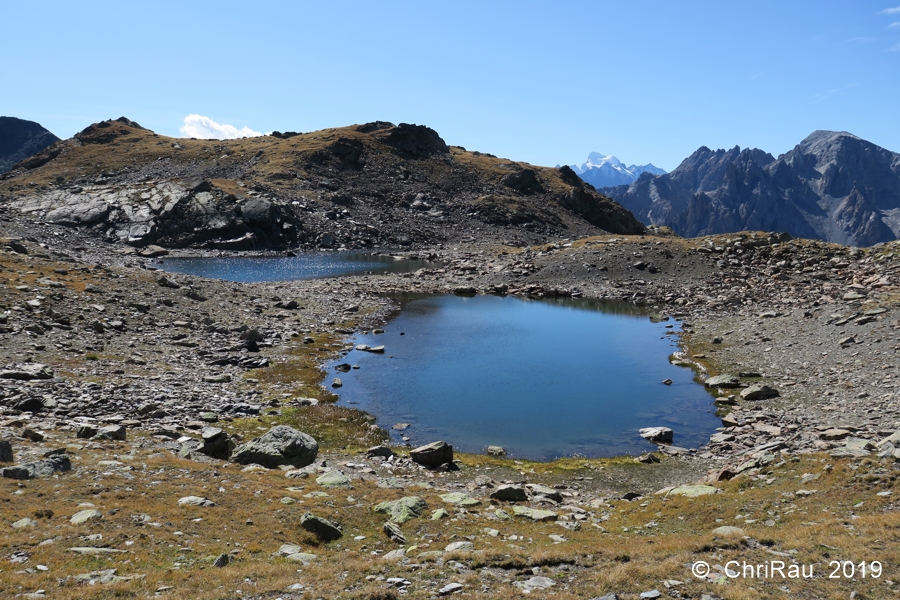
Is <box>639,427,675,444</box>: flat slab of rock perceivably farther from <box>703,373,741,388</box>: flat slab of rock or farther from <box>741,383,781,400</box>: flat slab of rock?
<box>703,373,741,388</box>: flat slab of rock

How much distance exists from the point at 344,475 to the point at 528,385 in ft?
66.7

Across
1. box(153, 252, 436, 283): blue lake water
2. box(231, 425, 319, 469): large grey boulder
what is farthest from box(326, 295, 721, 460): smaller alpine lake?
box(153, 252, 436, 283): blue lake water

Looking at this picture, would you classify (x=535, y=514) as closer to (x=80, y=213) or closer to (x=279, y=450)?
(x=279, y=450)

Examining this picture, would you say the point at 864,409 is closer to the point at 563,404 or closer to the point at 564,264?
the point at 563,404

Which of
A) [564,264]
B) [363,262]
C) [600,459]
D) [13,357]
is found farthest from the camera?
[363,262]

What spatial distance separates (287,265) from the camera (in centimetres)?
10888

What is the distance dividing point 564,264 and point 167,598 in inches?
3203

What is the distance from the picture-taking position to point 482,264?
100 meters

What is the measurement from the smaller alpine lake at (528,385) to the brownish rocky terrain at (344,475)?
1.97m

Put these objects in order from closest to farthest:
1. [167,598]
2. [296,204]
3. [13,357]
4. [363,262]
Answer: [167,598]
[13,357]
[363,262]
[296,204]

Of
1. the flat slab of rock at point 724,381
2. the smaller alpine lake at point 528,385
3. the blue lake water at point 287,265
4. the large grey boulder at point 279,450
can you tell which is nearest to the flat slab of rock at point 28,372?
the large grey boulder at point 279,450

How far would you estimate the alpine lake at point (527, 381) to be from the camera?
3123cm

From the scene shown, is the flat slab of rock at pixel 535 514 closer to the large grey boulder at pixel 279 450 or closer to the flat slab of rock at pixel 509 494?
the flat slab of rock at pixel 509 494

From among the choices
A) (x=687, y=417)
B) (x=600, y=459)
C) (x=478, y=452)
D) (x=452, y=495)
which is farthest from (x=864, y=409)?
(x=452, y=495)
